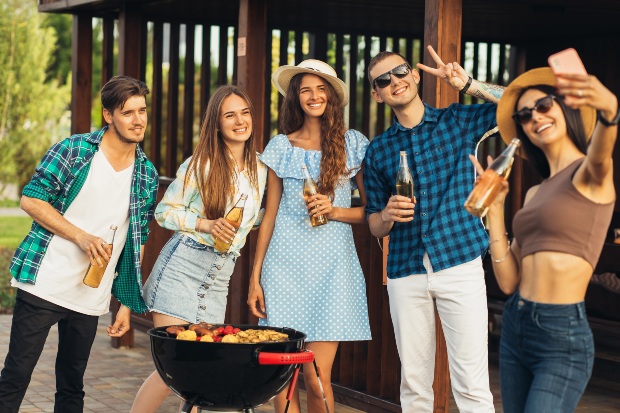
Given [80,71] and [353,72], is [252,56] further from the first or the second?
[353,72]

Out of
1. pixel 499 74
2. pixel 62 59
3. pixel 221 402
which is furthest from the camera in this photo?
pixel 62 59

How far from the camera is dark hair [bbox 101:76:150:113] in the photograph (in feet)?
17.3

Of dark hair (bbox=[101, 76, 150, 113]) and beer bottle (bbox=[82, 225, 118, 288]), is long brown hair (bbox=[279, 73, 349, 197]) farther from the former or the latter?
beer bottle (bbox=[82, 225, 118, 288])

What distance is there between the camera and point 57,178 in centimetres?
518

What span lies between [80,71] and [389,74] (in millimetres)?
5966

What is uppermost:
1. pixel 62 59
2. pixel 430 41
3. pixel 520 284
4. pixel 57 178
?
pixel 62 59

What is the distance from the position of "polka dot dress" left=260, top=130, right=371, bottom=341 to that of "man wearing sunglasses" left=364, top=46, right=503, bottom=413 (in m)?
0.37

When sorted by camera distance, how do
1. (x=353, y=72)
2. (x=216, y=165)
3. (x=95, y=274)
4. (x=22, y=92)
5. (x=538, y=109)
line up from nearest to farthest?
(x=538, y=109) → (x=95, y=274) → (x=216, y=165) → (x=353, y=72) → (x=22, y=92)

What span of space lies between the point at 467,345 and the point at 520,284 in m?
1.21

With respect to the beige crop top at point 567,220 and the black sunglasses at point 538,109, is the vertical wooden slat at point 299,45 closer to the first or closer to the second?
the black sunglasses at point 538,109

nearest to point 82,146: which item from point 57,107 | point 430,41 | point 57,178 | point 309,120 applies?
point 57,178

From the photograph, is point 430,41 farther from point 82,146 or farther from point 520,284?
point 520,284

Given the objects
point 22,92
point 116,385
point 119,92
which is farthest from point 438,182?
point 22,92

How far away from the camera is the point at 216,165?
538cm
